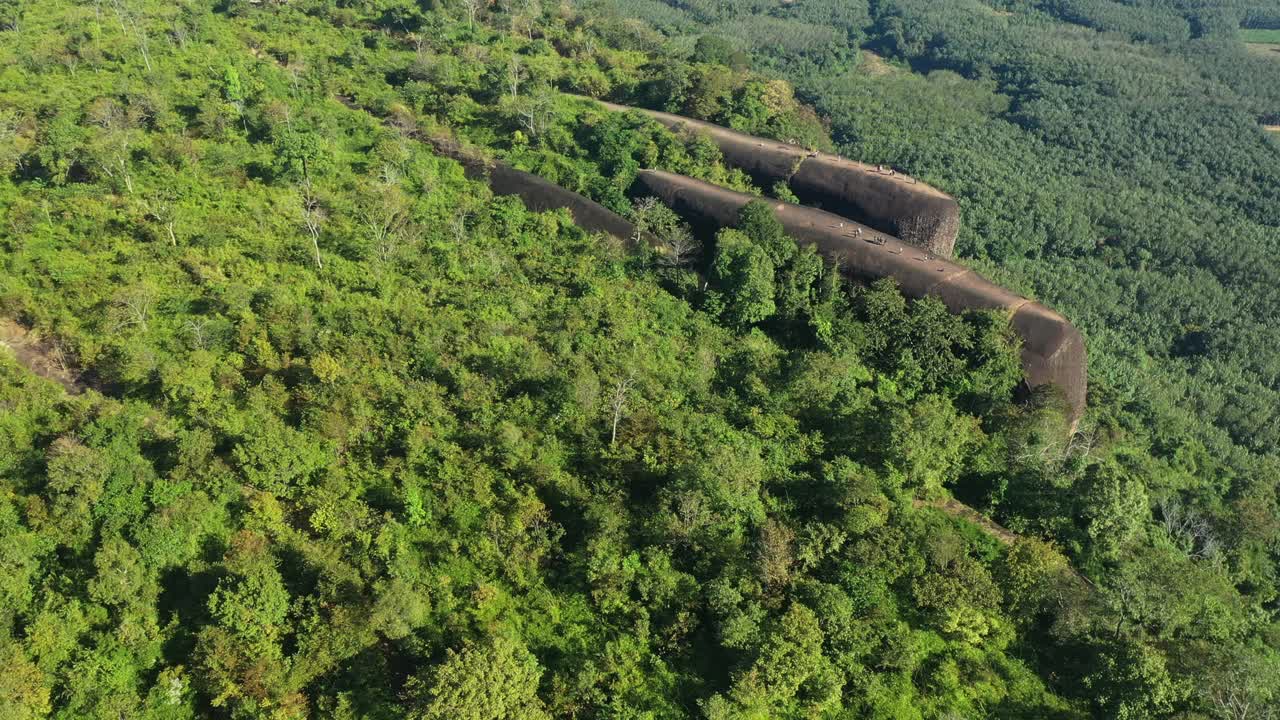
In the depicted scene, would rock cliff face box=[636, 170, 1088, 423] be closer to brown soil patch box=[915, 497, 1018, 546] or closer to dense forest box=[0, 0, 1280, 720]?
dense forest box=[0, 0, 1280, 720]

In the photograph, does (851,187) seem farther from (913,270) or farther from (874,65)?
(874,65)

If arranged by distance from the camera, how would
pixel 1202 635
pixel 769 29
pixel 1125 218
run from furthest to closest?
1. pixel 769 29
2. pixel 1125 218
3. pixel 1202 635

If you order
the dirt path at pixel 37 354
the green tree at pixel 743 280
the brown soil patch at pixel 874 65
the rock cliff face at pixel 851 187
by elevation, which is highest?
the rock cliff face at pixel 851 187

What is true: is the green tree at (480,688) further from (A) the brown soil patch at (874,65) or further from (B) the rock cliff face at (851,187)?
(A) the brown soil patch at (874,65)

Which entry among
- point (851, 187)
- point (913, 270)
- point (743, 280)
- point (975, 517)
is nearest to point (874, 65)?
point (851, 187)

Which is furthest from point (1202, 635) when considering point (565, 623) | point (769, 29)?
point (769, 29)

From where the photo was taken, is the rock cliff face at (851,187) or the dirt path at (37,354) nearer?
the dirt path at (37,354)

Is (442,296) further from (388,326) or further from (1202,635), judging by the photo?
(1202,635)

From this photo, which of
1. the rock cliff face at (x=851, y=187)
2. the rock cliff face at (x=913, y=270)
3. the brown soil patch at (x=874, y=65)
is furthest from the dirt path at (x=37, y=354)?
the brown soil patch at (x=874, y=65)
